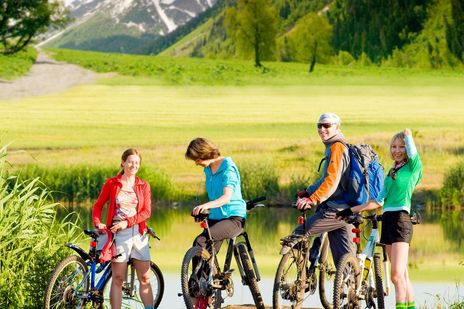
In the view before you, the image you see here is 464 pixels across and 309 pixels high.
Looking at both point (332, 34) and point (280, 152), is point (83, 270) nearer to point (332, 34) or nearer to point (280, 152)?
point (280, 152)

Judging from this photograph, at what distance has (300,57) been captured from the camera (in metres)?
109

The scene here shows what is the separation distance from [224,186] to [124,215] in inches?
36.0

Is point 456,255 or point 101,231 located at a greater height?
point 101,231

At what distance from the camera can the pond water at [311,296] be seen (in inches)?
570

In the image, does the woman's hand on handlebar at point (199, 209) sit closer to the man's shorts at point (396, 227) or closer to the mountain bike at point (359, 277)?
the mountain bike at point (359, 277)

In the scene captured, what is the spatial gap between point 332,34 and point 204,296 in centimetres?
9621

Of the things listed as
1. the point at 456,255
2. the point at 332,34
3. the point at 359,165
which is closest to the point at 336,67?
the point at 332,34

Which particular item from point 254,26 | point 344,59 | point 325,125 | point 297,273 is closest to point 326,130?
point 325,125

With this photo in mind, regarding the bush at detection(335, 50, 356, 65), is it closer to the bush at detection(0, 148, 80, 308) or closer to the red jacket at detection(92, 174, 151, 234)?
the bush at detection(0, 148, 80, 308)

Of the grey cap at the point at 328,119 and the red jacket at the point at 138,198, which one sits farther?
the grey cap at the point at 328,119

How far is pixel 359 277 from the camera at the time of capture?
11250mm

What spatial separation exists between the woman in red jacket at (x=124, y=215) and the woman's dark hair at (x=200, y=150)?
0.44m

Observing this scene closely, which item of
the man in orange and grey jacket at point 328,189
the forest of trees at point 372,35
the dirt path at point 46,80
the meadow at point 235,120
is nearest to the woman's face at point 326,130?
the man in orange and grey jacket at point 328,189

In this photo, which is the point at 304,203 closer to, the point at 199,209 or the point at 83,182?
the point at 199,209
